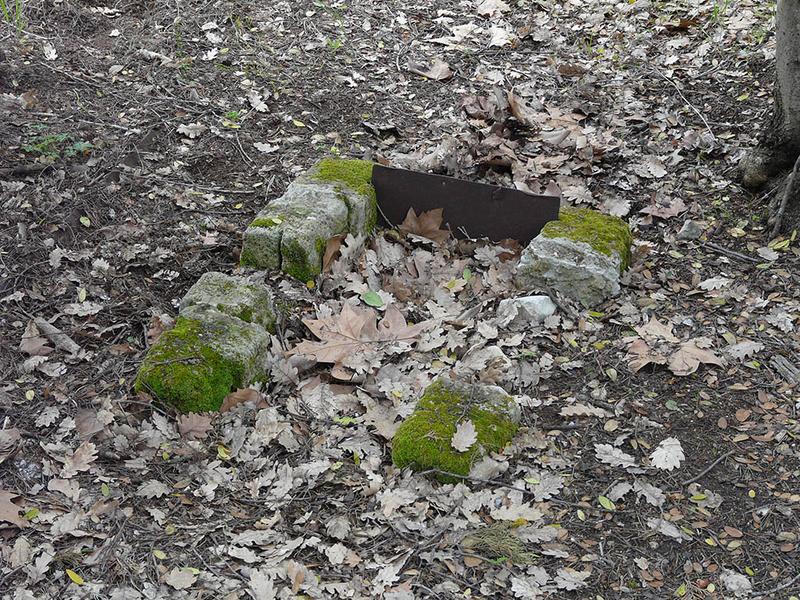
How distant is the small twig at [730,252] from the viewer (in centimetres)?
425

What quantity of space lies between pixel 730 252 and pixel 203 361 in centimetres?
294

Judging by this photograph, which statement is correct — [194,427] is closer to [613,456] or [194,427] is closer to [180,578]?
[180,578]

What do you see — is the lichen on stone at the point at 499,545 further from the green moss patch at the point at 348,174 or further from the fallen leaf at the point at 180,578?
the green moss patch at the point at 348,174

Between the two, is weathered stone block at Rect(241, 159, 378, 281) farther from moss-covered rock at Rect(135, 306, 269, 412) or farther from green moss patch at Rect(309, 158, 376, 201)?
moss-covered rock at Rect(135, 306, 269, 412)

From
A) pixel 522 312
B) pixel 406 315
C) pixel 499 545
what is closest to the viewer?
pixel 499 545

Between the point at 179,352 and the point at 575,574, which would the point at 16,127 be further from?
the point at 575,574

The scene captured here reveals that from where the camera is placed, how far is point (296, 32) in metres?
6.79

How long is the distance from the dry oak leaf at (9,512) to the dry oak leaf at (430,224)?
2.59m

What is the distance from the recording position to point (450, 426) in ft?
10.5

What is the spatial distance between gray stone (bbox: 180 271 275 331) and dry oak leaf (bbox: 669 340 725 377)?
6.44ft

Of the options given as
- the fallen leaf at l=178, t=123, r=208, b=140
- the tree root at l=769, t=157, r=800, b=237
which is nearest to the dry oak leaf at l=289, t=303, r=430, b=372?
the tree root at l=769, t=157, r=800, b=237

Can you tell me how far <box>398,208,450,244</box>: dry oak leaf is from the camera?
4586mm

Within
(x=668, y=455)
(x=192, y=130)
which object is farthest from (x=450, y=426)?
(x=192, y=130)

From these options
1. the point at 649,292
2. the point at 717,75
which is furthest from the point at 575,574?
the point at 717,75
